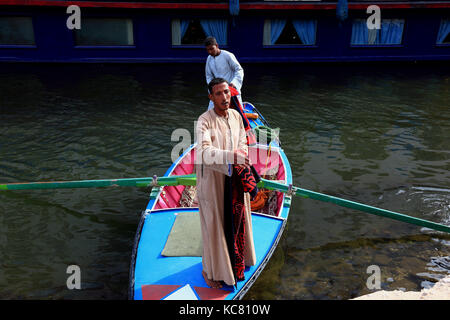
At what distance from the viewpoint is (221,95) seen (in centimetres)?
370

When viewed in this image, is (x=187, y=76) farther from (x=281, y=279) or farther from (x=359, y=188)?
(x=281, y=279)

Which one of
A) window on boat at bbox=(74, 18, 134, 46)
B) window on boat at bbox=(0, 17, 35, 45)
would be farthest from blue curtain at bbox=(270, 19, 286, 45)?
window on boat at bbox=(0, 17, 35, 45)

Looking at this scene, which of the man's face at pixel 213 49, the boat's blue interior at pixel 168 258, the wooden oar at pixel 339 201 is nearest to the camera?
the boat's blue interior at pixel 168 258

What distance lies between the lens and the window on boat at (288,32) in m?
18.8

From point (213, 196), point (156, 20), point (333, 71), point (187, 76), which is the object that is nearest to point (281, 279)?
point (213, 196)

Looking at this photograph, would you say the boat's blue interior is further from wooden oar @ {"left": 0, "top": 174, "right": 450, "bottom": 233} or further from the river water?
the river water

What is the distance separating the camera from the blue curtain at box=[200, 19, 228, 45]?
18.6 m

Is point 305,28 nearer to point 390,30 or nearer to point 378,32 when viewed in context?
point 378,32

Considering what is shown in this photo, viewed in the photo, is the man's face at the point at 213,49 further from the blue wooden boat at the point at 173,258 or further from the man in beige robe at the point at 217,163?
the man in beige robe at the point at 217,163

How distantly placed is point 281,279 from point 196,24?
52.3ft

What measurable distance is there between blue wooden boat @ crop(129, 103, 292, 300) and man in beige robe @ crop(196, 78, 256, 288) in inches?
10.9

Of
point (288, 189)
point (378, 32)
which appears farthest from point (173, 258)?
point (378, 32)

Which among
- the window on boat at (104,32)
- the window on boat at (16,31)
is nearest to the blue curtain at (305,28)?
the window on boat at (104,32)

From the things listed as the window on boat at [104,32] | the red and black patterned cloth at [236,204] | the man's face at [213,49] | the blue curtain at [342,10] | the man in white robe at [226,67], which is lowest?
the red and black patterned cloth at [236,204]
